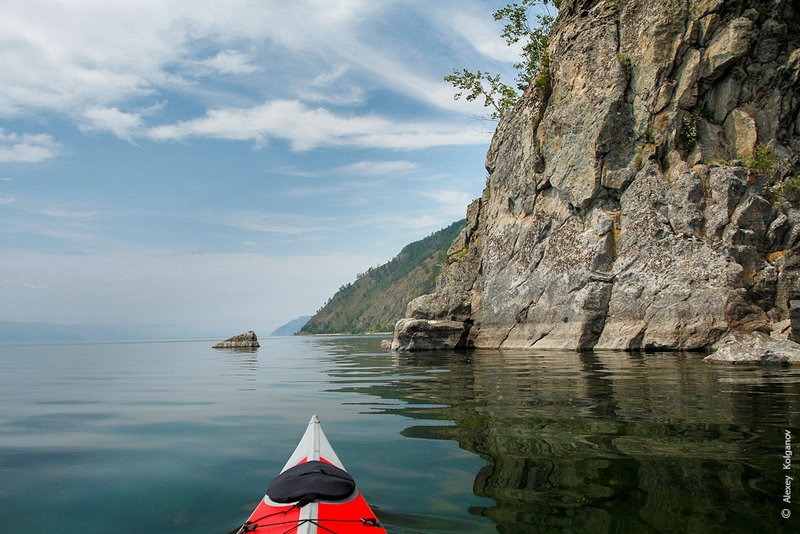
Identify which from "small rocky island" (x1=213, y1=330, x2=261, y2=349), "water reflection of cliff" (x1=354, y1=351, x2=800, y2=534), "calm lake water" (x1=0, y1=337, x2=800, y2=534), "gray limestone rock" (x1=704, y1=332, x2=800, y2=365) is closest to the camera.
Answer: "water reflection of cliff" (x1=354, y1=351, x2=800, y2=534)

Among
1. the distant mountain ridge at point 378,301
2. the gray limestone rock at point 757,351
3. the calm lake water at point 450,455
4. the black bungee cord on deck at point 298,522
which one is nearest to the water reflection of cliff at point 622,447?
the calm lake water at point 450,455

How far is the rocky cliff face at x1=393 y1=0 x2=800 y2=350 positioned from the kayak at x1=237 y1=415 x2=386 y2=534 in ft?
60.6

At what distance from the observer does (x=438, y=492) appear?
13.5ft

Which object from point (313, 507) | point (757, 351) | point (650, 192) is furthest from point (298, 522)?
point (650, 192)

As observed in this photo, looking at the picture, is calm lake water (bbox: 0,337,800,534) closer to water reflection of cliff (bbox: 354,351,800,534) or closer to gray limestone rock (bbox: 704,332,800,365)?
water reflection of cliff (bbox: 354,351,800,534)

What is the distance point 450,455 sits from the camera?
5.15 meters

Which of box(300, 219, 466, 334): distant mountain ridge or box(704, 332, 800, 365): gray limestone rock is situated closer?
box(704, 332, 800, 365): gray limestone rock

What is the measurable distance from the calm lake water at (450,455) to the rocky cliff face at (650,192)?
10.4 metres

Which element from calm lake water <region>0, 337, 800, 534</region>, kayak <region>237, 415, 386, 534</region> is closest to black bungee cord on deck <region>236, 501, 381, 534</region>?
kayak <region>237, 415, 386, 534</region>

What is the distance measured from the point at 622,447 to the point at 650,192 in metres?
19.4

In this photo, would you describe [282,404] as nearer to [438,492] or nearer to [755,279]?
[438,492]

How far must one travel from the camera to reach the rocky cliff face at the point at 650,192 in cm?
1875

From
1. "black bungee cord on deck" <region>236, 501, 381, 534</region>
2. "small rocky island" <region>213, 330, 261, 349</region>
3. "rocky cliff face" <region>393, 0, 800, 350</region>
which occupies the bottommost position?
"small rocky island" <region>213, 330, 261, 349</region>

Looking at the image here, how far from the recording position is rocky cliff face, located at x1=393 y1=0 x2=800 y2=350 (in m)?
18.8
